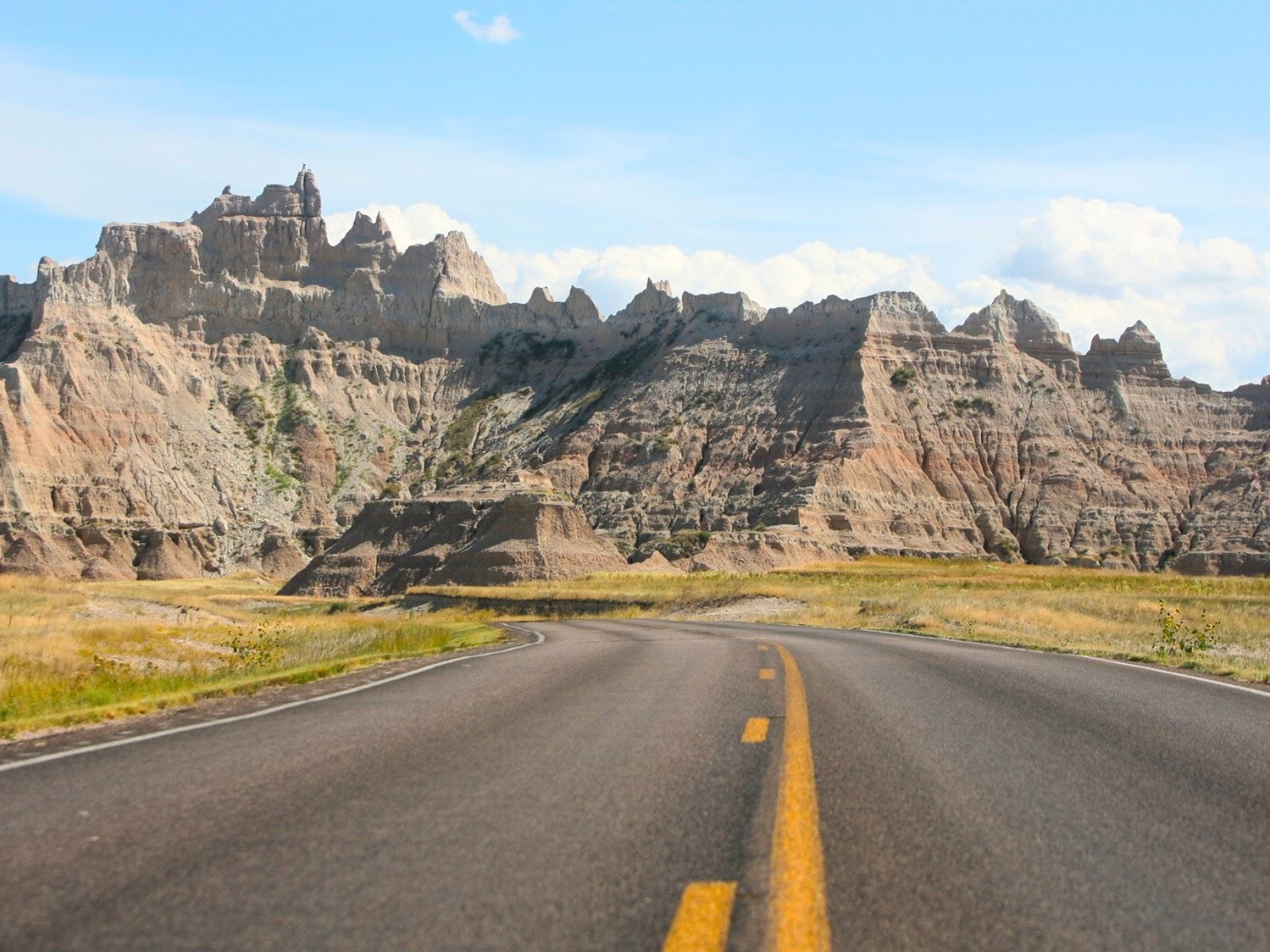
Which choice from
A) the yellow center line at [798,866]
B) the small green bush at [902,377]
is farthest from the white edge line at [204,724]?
the small green bush at [902,377]

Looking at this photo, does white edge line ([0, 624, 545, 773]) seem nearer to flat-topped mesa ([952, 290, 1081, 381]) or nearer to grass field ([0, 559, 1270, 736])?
grass field ([0, 559, 1270, 736])

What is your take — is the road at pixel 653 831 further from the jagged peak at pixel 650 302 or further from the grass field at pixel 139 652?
the jagged peak at pixel 650 302

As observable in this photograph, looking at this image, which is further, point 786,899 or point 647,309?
point 647,309

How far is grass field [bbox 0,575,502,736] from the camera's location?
42.3 ft

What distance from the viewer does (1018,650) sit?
21.7 m

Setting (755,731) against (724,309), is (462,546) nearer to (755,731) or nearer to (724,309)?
(724,309)

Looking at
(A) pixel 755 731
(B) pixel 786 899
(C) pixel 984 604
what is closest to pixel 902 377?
(C) pixel 984 604

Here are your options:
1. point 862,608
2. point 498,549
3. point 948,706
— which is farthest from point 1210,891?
point 498,549

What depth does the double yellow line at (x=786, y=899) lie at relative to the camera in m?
4.66

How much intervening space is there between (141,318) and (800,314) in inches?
2957

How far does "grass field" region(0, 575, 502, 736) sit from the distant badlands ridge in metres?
44.2

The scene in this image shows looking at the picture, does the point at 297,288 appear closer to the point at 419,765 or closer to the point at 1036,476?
the point at 1036,476

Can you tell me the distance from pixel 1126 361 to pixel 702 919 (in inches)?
4915

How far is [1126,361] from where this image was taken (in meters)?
120
